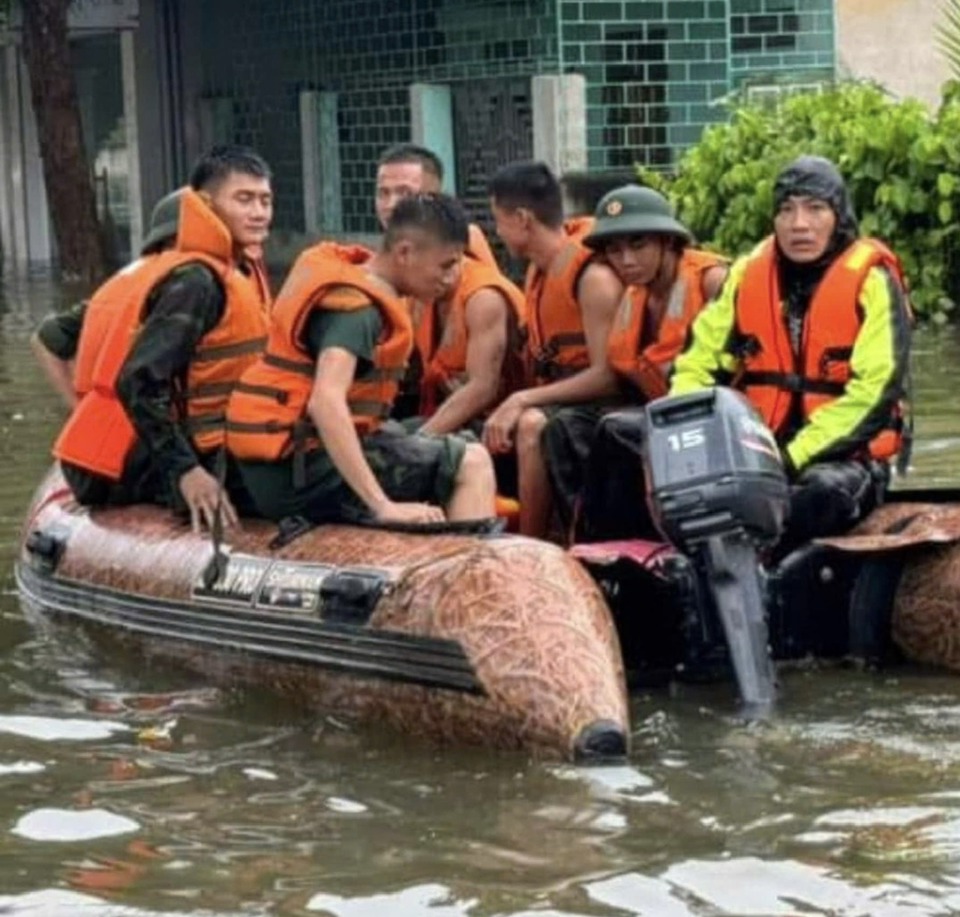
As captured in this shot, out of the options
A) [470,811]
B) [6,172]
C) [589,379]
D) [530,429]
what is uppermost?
[6,172]

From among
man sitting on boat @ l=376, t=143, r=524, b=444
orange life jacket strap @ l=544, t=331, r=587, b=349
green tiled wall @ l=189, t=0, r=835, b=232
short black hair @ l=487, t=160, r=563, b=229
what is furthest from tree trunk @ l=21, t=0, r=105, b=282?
orange life jacket strap @ l=544, t=331, r=587, b=349

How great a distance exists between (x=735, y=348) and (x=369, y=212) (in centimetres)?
1664

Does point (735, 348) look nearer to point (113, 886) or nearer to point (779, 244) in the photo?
point (779, 244)

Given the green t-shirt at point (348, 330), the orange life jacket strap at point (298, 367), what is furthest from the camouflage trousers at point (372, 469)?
the green t-shirt at point (348, 330)

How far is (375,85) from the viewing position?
25.1 metres

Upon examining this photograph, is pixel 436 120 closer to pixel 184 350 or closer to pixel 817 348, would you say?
pixel 184 350

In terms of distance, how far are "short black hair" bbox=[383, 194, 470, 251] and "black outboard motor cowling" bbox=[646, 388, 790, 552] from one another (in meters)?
0.78

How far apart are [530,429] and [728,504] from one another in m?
1.46

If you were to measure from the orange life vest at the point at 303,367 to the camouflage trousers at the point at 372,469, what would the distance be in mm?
61

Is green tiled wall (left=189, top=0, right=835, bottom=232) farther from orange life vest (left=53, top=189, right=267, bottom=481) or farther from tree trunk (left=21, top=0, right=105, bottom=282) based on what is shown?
orange life vest (left=53, top=189, right=267, bottom=481)

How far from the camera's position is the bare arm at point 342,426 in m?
8.24

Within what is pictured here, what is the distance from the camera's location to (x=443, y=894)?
6203mm

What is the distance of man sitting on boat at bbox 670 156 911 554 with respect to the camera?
8.72m

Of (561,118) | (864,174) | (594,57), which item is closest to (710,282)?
(864,174)
